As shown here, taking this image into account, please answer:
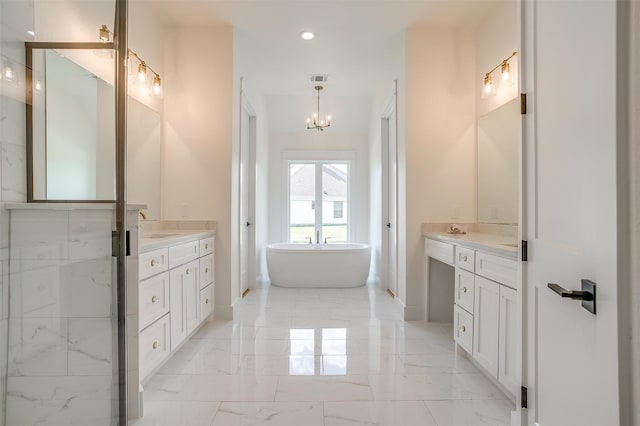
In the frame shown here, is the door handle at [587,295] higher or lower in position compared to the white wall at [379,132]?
lower

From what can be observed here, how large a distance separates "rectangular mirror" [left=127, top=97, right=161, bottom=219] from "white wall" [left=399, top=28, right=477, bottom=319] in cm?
243

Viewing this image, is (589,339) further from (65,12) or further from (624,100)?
(65,12)

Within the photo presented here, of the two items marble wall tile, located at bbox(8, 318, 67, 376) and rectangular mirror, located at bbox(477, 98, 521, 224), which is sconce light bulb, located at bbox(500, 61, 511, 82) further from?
marble wall tile, located at bbox(8, 318, 67, 376)

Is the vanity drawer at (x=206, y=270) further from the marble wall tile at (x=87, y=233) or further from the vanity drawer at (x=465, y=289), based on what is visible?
the vanity drawer at (x=465, y=289)

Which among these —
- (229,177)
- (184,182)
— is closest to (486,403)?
(229,177)

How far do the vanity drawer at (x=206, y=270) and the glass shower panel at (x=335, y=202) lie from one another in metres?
3.16

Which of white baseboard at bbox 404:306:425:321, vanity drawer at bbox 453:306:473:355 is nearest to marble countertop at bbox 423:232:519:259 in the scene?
vanity drawer at bbox 453:306:473:355

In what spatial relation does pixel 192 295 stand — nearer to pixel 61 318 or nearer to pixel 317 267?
pixel 61 318

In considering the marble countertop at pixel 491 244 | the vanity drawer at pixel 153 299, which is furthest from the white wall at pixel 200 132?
the marble countertop at pixel 491 244

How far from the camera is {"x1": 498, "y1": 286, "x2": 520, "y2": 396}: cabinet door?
6.02 feet

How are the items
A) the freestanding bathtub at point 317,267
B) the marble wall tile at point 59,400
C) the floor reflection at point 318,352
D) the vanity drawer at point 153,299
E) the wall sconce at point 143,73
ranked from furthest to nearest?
the freestanding bathtub at point 317,267 < the wall sconce at point 143,73 < the floor reflection at point 318,352 < the vanity drawer at point 153,299 < the marble wall tile at point 59,400

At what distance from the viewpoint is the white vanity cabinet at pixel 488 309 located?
187 cm

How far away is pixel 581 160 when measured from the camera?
3.42 ft

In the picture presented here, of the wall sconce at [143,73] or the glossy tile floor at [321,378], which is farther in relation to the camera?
the wall sconce at [143,73]
